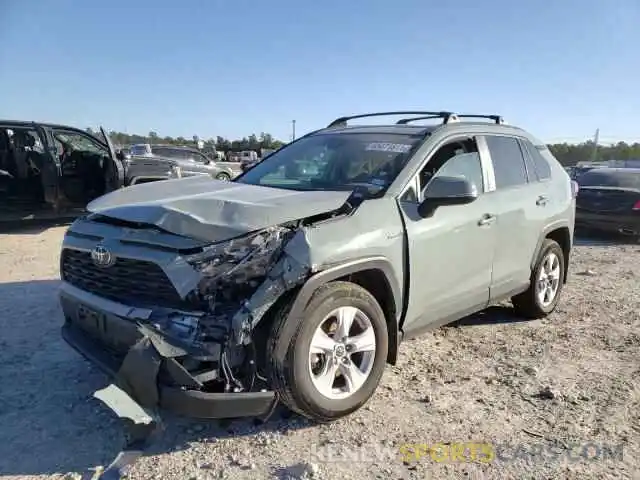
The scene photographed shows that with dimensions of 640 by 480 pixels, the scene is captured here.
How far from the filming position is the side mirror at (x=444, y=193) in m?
3.56

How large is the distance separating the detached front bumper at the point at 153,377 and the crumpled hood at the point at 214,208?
0.53 m

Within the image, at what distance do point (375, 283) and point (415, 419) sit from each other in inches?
34.4

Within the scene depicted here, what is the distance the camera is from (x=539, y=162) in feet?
17.4

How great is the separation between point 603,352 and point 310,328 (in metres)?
2.98

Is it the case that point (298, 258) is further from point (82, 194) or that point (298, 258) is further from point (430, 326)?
point (82, 194)

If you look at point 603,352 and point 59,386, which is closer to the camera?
point 59,386

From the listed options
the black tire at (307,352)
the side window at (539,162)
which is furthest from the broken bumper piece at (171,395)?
the side window at (539,162)

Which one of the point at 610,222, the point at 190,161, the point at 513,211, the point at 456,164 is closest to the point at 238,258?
the point at 456,164

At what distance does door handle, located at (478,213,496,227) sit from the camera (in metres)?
4.18

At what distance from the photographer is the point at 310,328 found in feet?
9.80

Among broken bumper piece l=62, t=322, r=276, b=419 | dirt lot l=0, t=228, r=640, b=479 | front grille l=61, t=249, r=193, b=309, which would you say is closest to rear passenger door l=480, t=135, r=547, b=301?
dirt lot l=0, t=228, r=640, b=479

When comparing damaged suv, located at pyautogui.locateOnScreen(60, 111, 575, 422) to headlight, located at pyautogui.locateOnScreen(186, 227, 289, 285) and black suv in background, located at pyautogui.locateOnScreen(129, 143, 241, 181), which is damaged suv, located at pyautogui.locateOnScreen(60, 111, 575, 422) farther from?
black suv in background, located at pyautogui.locateOnScreen(129, 143, 241, 181)

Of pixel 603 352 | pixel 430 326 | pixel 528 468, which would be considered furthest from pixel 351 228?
pixel 603 352

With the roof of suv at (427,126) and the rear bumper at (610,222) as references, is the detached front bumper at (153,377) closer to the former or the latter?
the roof of suv at (427,126)
